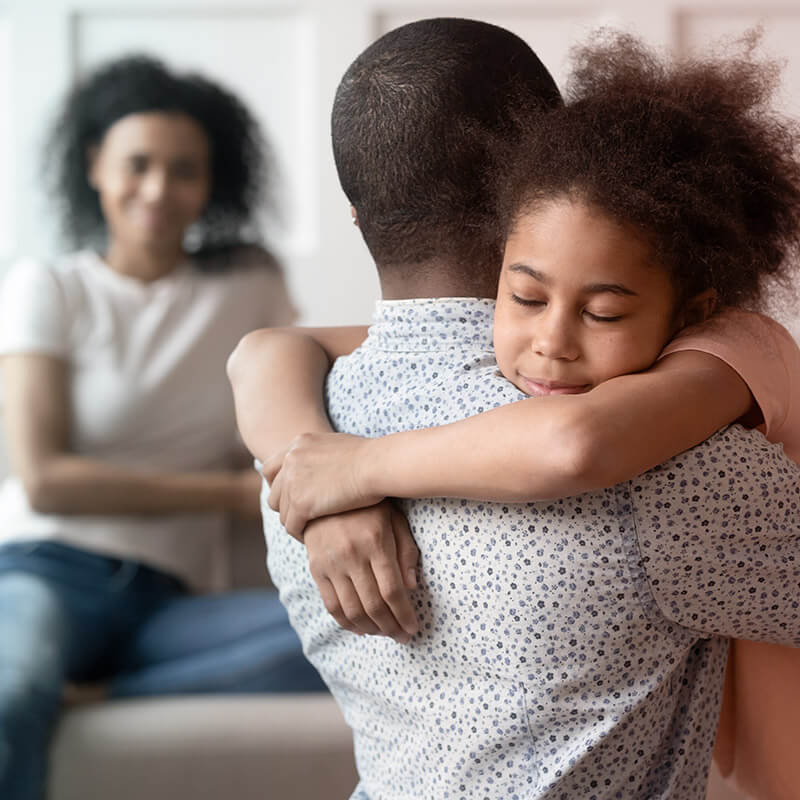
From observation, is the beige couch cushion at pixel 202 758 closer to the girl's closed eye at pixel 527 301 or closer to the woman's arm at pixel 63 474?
the woman's arm at pixel 63 474

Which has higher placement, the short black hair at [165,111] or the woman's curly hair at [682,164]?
the woman's curly hair at [682,164]

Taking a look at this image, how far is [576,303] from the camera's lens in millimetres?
721

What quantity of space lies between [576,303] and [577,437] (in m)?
0.14

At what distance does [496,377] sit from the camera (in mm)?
719

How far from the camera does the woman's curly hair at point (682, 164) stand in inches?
27.0

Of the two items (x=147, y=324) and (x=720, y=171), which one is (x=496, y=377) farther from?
(x=147, y=324)

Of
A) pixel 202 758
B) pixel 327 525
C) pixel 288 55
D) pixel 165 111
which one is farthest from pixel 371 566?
pixel 288 55

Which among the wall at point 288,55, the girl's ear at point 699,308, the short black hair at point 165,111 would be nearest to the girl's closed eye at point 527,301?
the girl's ear at point 699,308

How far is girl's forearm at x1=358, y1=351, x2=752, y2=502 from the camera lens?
612 millimetres

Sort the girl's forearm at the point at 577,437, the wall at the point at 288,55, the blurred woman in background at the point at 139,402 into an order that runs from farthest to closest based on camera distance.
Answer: the wall at the point at 288,55
the blurred woman in background at the point at 139,402
the girl's forearm at the point at 577,437

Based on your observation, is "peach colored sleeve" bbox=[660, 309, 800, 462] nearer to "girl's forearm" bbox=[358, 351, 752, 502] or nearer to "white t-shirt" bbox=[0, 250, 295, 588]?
"girl's forearm" bbox=[358, 351, 752, 502]

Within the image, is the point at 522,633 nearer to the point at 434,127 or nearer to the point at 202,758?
the point at 434,127

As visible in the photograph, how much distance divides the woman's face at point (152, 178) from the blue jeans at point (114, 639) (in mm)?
705

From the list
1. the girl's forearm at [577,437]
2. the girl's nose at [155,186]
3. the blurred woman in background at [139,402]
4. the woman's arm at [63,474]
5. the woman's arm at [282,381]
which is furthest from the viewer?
the girl's nose at [155,186]
